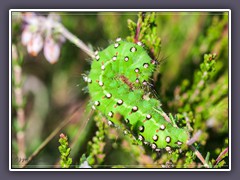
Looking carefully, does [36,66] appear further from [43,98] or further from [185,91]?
[185,91]

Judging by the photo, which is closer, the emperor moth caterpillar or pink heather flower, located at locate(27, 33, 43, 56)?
the emperor moth caterpillar

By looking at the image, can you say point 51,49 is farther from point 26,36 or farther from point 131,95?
point 131,95

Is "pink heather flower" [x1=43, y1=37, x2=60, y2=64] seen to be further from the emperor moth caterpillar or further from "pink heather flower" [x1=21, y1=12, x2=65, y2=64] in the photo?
the emperor moth caterpillar

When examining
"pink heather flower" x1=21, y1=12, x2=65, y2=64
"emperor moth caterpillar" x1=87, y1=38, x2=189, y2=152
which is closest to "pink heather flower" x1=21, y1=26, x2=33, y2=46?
"pink heather flower" x1=21, y1=12, x2=65, y2=64

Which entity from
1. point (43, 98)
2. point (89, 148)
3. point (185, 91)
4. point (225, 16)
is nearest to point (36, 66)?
point (43, 98)

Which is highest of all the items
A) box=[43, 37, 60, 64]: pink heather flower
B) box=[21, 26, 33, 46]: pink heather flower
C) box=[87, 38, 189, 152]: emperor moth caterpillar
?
box=[21, 26, 33, 46]: pink heather flower

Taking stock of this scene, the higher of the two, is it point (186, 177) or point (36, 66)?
point (36, 66)

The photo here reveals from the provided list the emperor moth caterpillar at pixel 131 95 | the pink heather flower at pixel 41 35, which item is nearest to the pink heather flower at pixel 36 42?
the pink heather flower at pixel 41 35
